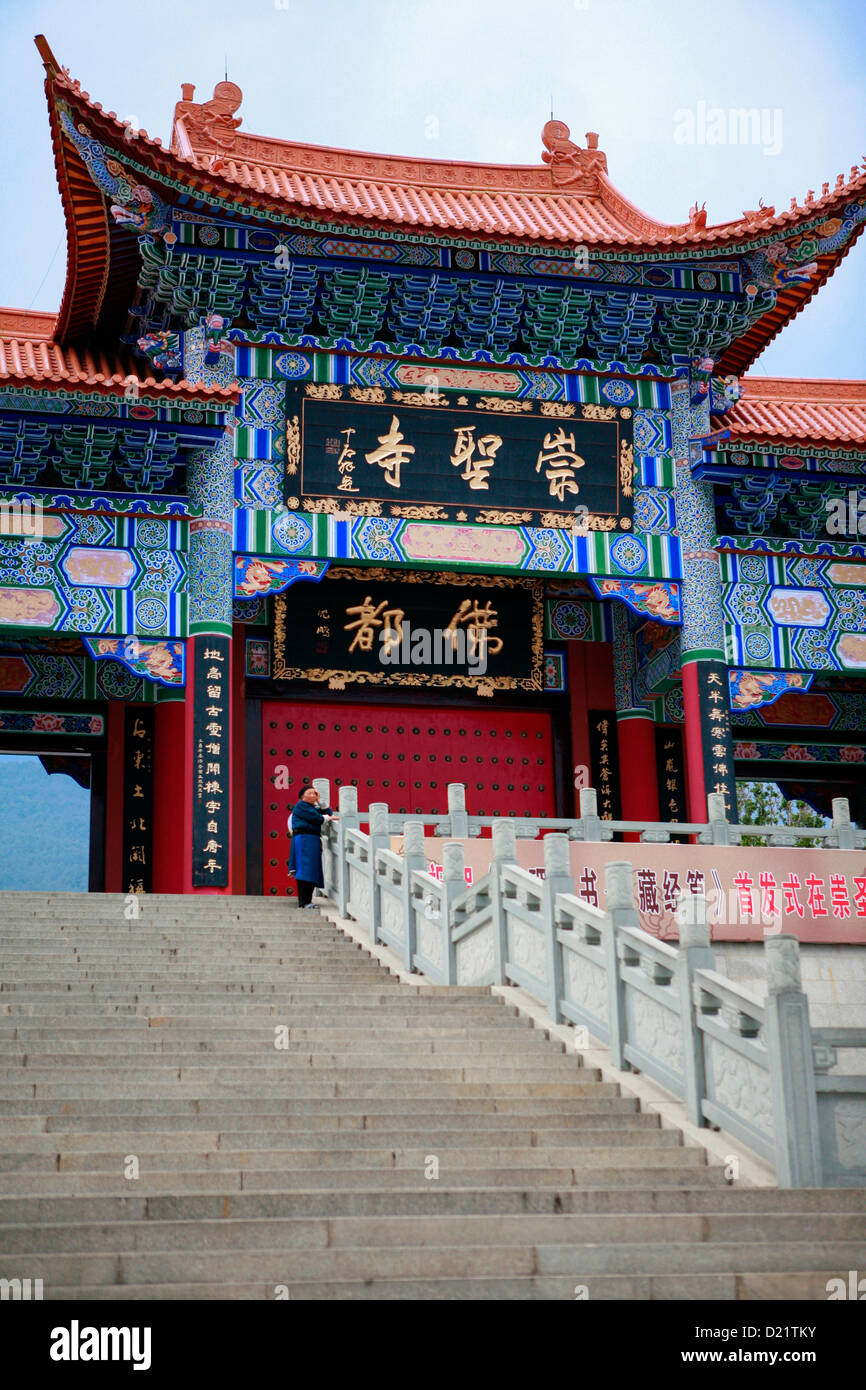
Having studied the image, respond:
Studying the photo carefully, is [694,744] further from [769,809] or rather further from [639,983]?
[769,809]

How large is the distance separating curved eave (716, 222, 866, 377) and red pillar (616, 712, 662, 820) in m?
3.88

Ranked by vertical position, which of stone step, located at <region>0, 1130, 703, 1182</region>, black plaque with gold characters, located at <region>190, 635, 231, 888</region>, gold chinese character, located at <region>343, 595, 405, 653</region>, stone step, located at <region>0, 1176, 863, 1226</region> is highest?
gold chinese character, located at <region>343, 595, 405, 653</region>

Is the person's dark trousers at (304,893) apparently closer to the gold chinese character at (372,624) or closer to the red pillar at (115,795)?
the red pillar at (115,795)

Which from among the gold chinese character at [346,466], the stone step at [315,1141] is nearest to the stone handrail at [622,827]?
the gold chinese character at [346,466]

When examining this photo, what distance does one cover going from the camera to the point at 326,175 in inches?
697

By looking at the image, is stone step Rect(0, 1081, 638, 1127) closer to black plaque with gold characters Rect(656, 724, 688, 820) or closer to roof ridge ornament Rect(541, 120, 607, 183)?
black plaque with gold characters Rect(656, 724, 688, 820)

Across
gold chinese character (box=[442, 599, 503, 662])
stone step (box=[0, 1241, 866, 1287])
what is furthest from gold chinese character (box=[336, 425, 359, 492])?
stone step (box=[0, 1241, 866, 1287])

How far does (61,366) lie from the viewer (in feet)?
50.0

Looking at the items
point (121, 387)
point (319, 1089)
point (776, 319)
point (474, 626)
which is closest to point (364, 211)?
point (121, 387)

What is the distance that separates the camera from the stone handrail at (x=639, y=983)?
6477mm

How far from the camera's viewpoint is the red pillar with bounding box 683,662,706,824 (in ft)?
47.6

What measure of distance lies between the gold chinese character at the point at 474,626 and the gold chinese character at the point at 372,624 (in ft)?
1.89

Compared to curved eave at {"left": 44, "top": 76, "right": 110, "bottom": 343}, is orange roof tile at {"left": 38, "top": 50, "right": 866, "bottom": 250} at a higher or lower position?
higher

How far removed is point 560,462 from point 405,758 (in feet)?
11.1
